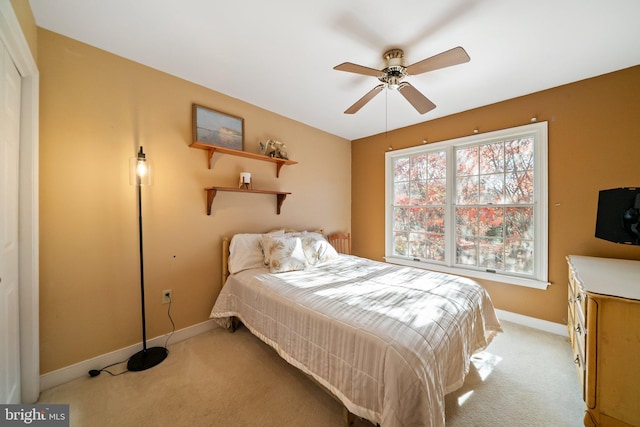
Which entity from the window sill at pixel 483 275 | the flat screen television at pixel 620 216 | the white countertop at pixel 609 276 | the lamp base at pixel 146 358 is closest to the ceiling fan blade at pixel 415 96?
the flat screen television at pixel 620 216

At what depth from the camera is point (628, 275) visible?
1.53 metres

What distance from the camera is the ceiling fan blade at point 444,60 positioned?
1.43m

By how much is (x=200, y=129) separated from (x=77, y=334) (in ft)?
6.53

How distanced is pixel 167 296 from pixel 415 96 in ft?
9.40

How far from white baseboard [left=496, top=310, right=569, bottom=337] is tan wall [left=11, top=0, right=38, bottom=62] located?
468cm

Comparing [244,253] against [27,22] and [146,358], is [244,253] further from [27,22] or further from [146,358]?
[27,22]

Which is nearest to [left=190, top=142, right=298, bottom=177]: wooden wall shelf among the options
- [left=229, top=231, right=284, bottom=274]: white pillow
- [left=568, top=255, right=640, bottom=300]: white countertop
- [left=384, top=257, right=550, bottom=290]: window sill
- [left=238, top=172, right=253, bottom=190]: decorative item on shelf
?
[left=238, top=172, right=253, bottom=190]: decorative item on shelf

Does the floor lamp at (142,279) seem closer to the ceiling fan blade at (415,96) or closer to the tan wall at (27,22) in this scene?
the tan wall at (27,22)

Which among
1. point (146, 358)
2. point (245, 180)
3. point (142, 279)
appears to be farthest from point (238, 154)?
point (146, 358)

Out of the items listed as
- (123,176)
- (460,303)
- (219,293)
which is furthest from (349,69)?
(219,293)

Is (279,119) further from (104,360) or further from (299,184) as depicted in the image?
(104,360)

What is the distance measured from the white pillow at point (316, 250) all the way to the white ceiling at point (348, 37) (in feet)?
5.51

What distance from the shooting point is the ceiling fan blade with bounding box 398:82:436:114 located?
1873mm

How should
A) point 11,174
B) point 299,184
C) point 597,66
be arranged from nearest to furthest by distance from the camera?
point 11,174 → point 597,66 → point 299,184
